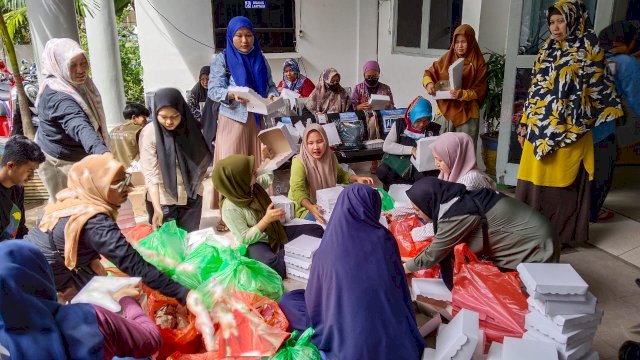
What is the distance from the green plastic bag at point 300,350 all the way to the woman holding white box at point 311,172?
1359mm

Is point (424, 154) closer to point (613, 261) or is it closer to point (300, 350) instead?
point (613, 261)

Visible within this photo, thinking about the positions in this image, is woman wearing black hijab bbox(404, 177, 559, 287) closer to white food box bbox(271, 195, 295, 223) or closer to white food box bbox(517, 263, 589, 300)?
white food box bbox(517, 263, 589, 300)

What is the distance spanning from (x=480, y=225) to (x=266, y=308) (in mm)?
1116

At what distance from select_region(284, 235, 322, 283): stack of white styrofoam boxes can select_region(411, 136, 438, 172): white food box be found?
113 centimetres

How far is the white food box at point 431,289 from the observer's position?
2.43 m

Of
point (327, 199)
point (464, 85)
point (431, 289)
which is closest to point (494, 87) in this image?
point (464, 85)

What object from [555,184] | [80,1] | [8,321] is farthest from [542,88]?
[80,1]

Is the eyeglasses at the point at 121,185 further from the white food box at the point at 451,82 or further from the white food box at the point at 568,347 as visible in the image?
the white food box at the point at 451,82

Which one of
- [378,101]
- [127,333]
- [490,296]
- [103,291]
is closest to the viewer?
[127,333]

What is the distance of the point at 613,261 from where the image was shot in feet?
10.5

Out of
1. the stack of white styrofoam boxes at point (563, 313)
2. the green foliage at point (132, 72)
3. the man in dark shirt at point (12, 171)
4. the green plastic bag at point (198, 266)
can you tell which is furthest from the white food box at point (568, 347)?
the green foliage at point (132, 72)

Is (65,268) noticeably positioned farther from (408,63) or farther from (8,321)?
(408,63)

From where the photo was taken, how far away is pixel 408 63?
680 centimetres

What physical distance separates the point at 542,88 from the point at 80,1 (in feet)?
12.2
